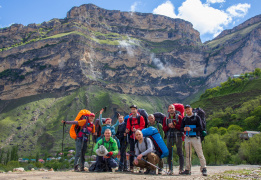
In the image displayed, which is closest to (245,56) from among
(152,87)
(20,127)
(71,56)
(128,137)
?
(152,87)

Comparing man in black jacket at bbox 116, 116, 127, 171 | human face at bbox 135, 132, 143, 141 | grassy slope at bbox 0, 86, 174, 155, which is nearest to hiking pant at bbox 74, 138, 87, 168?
man in black jacket at bbox 116, 116, 127, 171

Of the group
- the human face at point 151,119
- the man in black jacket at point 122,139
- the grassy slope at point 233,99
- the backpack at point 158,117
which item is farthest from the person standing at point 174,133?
the grassy slope at point 233,99

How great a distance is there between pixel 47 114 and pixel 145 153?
12276 centimetres

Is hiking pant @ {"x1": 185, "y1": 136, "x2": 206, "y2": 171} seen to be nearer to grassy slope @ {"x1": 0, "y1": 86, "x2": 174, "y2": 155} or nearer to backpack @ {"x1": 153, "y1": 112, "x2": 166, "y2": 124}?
backpack @ {"x1": 153, "y1": 112, "x2": 166, "y2": 124}

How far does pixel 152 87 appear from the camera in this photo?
183m

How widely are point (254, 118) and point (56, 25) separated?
17257cm

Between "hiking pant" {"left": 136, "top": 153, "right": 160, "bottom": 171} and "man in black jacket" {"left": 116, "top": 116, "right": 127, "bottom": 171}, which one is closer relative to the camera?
"hiking pant" {"left": 136, "top": 153, "right": 160, "bottom": 171}

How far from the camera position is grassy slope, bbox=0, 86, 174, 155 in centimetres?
10294

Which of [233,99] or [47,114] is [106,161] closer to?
[233,99]

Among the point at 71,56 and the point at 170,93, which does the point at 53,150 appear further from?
the point at 170,93

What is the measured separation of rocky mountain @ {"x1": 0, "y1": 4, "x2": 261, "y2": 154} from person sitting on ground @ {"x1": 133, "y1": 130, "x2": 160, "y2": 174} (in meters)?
95.1

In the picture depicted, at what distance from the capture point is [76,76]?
149500mm

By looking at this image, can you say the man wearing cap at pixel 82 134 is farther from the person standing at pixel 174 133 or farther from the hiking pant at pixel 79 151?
the person standing at pixel 174 133

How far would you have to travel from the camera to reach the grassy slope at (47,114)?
102938 millimetres
